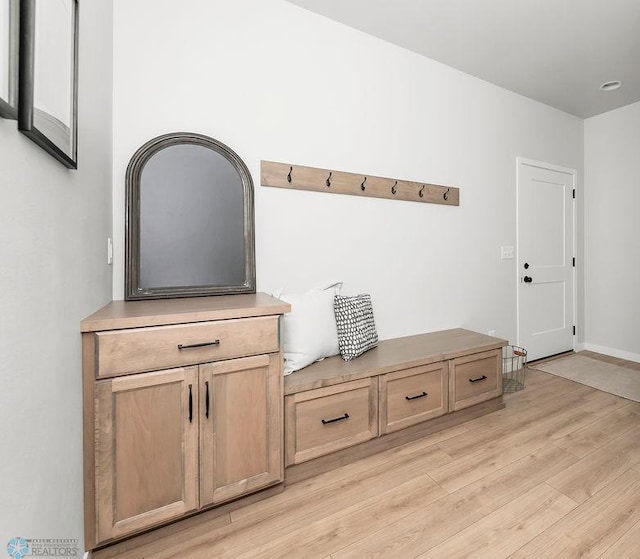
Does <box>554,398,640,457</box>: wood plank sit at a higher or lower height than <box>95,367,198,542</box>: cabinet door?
lower

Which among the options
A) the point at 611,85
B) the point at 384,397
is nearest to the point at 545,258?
the point at 611,85

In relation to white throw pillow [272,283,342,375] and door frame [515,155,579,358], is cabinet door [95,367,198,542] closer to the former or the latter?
white throw pillow [272,283,342,375]

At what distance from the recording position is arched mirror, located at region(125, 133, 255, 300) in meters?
1.80

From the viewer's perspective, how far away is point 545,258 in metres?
3.67

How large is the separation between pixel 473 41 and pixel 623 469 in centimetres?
293

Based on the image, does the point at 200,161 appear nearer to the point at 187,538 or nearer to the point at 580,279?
the point at 187,538

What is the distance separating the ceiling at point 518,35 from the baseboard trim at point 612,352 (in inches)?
106

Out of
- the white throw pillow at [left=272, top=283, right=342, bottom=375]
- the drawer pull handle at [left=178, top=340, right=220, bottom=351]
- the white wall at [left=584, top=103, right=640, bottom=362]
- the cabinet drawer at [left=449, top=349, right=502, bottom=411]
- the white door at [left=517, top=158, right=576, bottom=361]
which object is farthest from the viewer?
the white wall at [left=584, top=103, right=640, bottom=362]

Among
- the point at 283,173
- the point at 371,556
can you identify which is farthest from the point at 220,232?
the point at 371,556

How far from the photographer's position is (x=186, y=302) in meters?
1.70

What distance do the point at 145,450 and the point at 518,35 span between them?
3451 millimetres

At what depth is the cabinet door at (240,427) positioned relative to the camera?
57.4 inches

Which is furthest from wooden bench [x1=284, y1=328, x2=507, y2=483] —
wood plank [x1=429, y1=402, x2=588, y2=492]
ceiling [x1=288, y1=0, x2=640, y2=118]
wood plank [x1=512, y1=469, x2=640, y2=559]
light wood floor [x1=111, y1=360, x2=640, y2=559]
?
ceiling [x1=288, y1=0, x2=640, y2=118]

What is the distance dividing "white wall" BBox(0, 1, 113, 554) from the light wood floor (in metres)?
0.71
